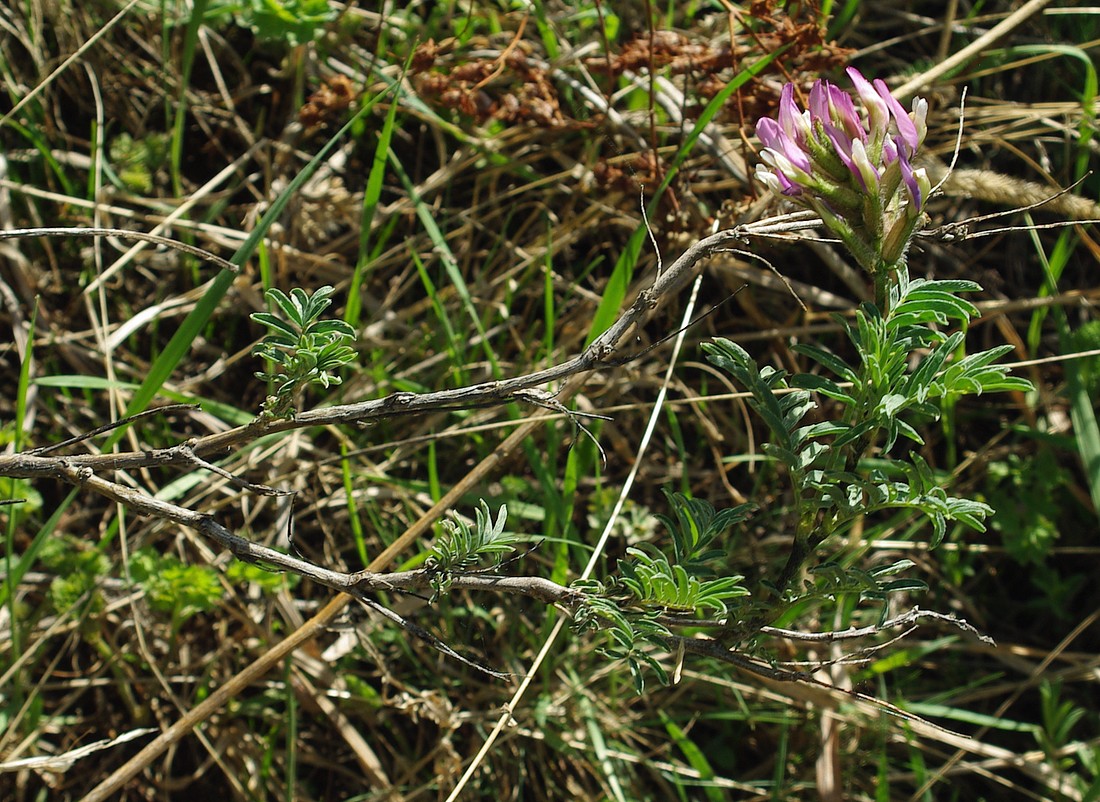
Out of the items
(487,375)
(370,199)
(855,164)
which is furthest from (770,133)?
(487,375)

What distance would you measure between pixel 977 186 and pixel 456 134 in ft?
4.66

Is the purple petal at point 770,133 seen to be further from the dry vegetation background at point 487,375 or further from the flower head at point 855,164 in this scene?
the dry vegetation background at point 487,375

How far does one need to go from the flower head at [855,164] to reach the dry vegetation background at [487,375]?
0.80 meters

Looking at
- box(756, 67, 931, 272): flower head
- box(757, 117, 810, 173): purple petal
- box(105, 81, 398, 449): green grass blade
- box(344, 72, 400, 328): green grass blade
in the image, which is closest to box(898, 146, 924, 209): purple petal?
box(756, 67, 931, 272): flower head

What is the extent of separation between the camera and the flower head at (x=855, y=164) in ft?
4.43

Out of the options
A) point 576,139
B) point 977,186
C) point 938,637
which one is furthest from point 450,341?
point 938,637

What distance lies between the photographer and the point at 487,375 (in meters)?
2.66

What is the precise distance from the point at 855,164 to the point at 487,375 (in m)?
1.47

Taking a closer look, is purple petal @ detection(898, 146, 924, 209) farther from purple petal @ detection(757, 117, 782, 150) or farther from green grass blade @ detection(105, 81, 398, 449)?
green grass blade @ detection(105, 81, 398, 449)

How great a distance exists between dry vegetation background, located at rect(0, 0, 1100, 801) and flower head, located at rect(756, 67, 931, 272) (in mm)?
804

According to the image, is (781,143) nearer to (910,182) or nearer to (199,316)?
(910,182)

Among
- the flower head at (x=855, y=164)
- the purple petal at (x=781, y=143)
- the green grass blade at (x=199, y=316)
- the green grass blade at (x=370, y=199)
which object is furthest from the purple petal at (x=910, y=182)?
the green grass blade at (x=370, y=199)

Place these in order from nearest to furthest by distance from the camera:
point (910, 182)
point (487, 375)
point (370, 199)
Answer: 1. point (910, 182)
2. point (370, 199)
3. point (487, 375)

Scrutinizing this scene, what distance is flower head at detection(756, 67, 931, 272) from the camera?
1.35 metres
